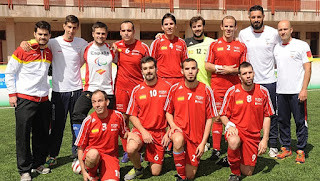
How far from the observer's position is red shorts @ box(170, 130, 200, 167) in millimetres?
4352

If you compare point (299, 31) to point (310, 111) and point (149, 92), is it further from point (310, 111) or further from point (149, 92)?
point (149, 92)

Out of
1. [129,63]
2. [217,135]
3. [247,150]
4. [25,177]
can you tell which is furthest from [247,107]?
[25,177]

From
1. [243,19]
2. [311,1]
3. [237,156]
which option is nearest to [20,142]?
[237,156]

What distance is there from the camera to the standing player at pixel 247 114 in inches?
173

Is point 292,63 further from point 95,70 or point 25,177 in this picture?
point 25,177

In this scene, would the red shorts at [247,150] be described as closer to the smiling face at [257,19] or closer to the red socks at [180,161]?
the red socks at [180,161]

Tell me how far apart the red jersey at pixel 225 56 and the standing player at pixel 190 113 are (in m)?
0.87

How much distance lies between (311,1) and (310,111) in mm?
17686

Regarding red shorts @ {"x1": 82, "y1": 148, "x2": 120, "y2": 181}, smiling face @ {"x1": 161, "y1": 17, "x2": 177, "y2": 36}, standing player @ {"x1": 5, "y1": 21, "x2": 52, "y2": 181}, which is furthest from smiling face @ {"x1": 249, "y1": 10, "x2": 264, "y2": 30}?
standing player @ {"x1": 5, "y1": 21, "x2": 52, "y2": 181}

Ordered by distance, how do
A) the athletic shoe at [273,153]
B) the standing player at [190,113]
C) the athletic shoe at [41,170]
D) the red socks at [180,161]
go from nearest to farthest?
the red socks at [180,161] → the standing player at [190,113] → the athletic shoe at [41,170] → the athletic shoe at [273,153]

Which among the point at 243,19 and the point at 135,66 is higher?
the point at 243,19

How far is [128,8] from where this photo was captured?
20.2m

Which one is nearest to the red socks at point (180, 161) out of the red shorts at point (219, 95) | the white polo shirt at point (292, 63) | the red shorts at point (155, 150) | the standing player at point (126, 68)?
the red shorts at point (155, 150)

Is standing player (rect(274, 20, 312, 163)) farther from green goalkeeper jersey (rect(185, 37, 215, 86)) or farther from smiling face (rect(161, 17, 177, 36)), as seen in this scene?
smiling face (rect(161, 17, 177, 36))
